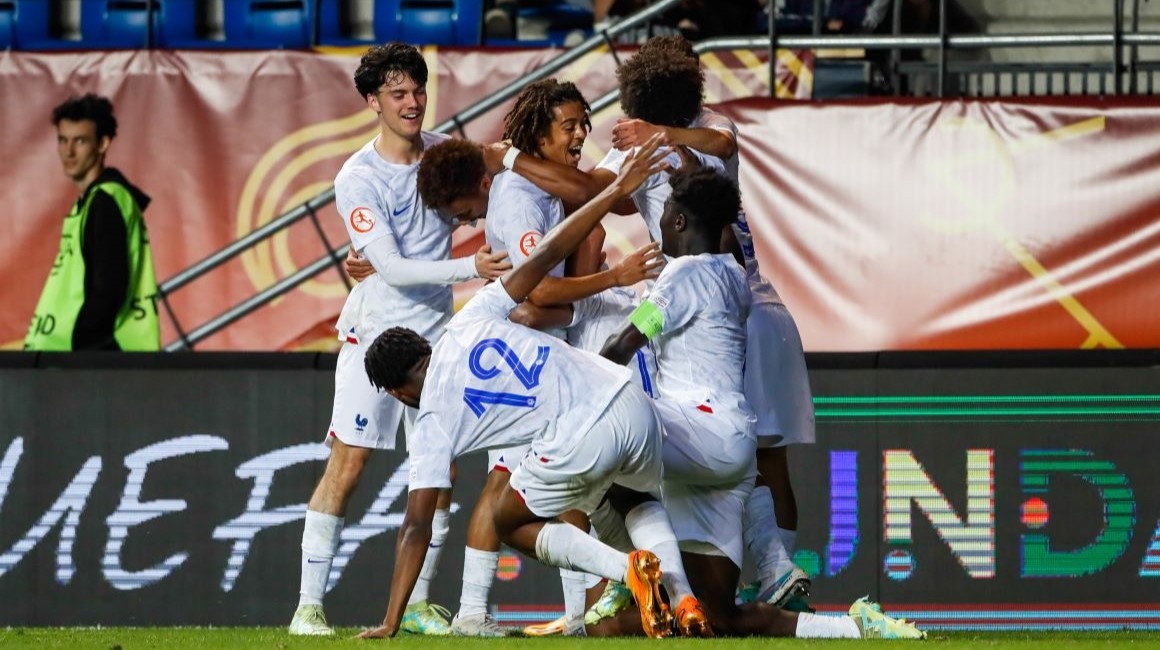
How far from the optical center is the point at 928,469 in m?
8.80

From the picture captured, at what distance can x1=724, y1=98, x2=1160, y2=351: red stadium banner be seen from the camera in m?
9.62

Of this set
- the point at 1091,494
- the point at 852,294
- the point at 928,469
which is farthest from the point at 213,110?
the point at 1091,494

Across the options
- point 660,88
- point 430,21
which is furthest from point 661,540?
point 430,21

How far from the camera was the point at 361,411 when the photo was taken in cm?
763

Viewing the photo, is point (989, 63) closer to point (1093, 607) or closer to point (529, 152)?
point (1093, 607)

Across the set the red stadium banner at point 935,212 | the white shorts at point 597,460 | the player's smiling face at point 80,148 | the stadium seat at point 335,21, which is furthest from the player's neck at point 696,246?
the stadium seat at point 335,21

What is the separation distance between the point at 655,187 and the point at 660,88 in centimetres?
38

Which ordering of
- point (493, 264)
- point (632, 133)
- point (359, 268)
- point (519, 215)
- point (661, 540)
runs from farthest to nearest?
point (359, 268), point (519, 215), point (632, 133), point (493, 264), point (661, 540)

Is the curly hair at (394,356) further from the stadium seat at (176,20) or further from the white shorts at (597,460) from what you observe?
the stadium seat at (176,20)

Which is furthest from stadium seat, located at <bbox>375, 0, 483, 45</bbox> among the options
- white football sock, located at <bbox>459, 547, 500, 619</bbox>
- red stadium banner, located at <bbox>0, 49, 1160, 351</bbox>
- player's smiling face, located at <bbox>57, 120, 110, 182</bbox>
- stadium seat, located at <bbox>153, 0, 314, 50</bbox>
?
white football sock, located at <bbox>459, 547, 500, 619</bbox>

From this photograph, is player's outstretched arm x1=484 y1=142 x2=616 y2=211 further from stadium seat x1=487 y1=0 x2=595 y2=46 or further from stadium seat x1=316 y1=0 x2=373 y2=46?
stadium seat x1=316 y1=0 x2=373 y2=46

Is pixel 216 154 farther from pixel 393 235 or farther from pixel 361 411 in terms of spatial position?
pixel 361 411

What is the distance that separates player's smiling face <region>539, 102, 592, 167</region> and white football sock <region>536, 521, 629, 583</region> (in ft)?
5.25

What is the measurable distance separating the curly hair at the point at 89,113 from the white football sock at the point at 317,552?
402 cm
